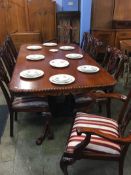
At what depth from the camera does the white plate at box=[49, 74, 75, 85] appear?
1.67 metres

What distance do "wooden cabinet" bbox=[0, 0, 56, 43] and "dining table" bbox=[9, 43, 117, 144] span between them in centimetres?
218

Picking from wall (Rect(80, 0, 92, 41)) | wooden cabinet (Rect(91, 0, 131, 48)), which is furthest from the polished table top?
wooden cabinet (Rect(91, 0, 131, 48))

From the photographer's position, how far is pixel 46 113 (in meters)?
1.90

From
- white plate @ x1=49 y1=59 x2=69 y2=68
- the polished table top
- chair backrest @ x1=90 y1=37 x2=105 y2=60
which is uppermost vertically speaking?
chair backrest @ x1=90 y1=37 x2=105 y2=60

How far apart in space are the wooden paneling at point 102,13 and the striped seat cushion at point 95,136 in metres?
3.10

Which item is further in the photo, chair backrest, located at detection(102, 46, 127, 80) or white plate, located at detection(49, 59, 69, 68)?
white plate, located at detection(49, 59, 69, 68)

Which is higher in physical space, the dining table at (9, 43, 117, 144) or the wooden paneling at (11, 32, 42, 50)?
the wooden paneling at (11, 32, 42, 50)

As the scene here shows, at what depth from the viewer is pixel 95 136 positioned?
1.37 m

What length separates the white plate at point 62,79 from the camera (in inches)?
65.9

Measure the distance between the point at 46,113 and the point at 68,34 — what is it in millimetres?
2964

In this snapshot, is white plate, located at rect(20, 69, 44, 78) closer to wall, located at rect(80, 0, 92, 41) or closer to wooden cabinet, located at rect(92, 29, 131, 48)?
wall, located at rect(80, 0, 92, 41)

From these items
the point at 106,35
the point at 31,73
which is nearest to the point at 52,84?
the point at 31,73

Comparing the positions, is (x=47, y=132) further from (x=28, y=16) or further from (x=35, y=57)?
(x=28, y=16)

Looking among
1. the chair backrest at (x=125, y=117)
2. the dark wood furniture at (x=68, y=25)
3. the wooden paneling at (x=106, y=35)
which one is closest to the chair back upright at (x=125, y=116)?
the chair backrest at (x=125, y=117)
